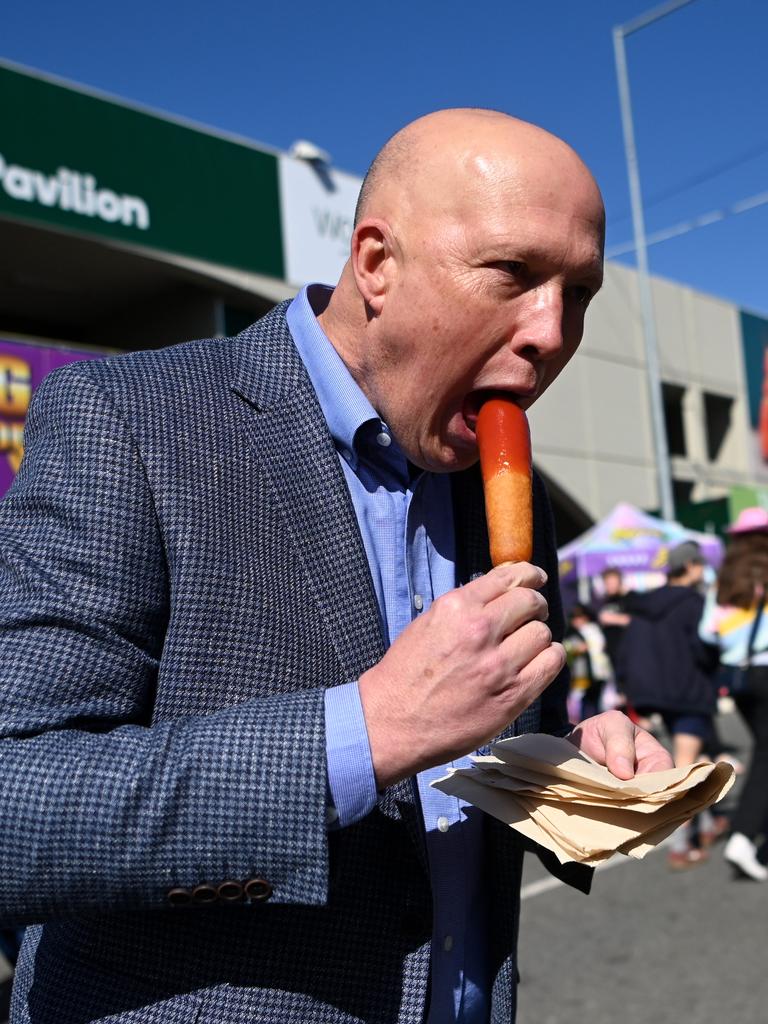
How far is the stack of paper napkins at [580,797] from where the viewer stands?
1.48 meters

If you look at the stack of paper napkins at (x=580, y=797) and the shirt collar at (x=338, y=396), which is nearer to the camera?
the stack of paper napkins at (x=580, y=797)

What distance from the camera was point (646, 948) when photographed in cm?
567

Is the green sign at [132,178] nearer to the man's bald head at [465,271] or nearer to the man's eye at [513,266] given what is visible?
the man's bald head at [465,271]

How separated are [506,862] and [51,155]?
12.9 m

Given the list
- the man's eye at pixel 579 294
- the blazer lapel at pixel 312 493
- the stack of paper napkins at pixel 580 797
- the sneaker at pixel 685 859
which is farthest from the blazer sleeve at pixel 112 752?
the sneaker at pixel 685 859

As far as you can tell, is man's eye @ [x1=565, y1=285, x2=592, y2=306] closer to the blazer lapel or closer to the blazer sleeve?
the blazer lapel

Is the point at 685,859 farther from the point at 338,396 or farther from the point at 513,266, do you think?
the point at 513,266

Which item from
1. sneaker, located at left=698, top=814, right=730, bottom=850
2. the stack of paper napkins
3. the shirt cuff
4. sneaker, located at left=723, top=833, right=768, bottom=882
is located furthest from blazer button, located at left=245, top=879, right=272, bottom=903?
sneaker, located at left=698, top=814, right=730, bottom=850

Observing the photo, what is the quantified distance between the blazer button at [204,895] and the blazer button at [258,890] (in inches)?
1.6

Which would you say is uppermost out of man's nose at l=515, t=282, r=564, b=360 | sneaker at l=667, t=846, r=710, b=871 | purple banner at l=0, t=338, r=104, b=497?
purple banner at l=0, t=338, r=104, b=497

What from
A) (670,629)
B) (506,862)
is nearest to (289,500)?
(506,862)

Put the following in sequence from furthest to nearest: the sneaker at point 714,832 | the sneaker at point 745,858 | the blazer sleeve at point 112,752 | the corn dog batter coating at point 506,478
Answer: the sneaker at point 714,832, the sneaker at point 745,858, the corn dog batter coating at point 506,478, the blazer sleeve at point 112,752

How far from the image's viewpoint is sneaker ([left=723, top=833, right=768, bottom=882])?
688 cm

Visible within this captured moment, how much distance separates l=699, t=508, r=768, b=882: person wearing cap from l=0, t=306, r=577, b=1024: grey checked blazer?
20.0 feet
